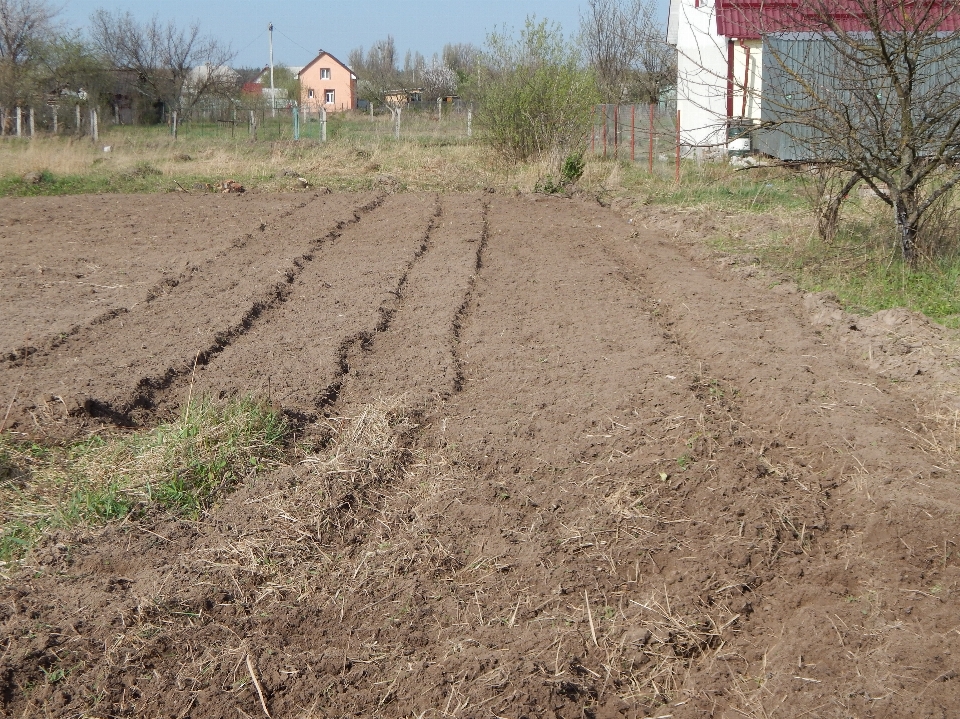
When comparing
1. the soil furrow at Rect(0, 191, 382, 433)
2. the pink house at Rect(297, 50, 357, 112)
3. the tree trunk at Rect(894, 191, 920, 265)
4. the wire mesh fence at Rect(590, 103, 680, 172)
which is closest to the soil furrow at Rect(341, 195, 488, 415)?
the soil furrow at Rect(0, 191, 382, 433)

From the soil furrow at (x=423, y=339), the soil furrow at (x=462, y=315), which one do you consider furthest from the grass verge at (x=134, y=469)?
the soil furrow at (x=462, y=315)

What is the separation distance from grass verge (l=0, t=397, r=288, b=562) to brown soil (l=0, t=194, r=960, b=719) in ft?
0.60

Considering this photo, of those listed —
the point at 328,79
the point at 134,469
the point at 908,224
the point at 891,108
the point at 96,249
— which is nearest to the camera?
the point at 134,469

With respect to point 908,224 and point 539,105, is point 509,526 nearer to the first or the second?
point 908,224

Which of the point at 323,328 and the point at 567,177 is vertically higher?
the point at 567,177

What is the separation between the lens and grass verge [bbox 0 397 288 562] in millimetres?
4301

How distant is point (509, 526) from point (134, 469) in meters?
2.01

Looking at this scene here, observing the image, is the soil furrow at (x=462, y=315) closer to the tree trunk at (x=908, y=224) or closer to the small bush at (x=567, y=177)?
the tree trunk at (x=908, y=224)

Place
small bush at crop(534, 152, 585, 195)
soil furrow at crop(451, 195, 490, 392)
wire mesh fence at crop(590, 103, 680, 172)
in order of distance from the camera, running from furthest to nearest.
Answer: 1. wire mesh fence at crop(590, 103, 680, 172)
2. small bush at crop(534, 152, 585, 195)
3. soil furrow at crop(451, 195, 490, 392)

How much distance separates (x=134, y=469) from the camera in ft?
15.4

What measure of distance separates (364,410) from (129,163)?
1900cm

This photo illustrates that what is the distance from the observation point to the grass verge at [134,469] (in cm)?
430

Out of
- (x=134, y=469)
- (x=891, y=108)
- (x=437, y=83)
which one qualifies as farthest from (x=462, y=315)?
(x=437, y=83)

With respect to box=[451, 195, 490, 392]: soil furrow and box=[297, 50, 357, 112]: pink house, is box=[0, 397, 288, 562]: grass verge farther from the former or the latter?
box=[297, 50, 357, 112]: pink house
